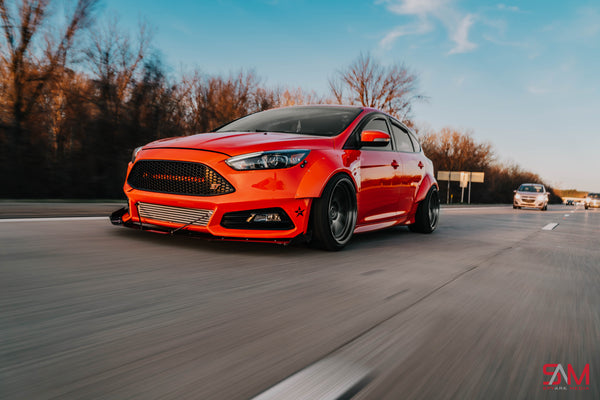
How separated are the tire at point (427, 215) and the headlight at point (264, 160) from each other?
348cm

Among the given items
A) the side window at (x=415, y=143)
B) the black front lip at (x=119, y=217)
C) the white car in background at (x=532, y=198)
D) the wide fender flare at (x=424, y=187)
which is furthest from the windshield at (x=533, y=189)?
the black front lip at (x=119, y=217)

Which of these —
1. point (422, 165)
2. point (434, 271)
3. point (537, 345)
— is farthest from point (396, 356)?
point (422, 165)

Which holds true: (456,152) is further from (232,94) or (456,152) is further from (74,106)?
(74,106)

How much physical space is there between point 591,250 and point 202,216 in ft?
17.5

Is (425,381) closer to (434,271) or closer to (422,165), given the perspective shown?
(434,271)

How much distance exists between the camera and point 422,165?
767cm

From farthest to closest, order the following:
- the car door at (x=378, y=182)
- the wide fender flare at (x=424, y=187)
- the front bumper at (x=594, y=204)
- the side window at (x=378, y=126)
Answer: the front bumper at (x=594, y=204) < the wide fender flare at (x=424, y=187) < the side window at (x=378, y=126) < the car door at (x=378, y=182)

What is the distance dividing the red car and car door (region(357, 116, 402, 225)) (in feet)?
0.08

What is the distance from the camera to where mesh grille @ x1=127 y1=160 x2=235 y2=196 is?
454 centimetres

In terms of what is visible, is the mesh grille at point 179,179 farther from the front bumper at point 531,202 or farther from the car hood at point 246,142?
the front bumper at point 531,202

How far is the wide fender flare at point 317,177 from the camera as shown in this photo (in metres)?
4.72

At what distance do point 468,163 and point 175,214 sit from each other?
80297 millimetres

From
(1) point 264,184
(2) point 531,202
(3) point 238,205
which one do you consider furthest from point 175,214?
(2) point 531,202

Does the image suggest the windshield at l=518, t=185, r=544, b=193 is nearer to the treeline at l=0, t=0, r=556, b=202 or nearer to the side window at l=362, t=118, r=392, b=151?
the treeline at l=0, t=0, r=556, b=202
